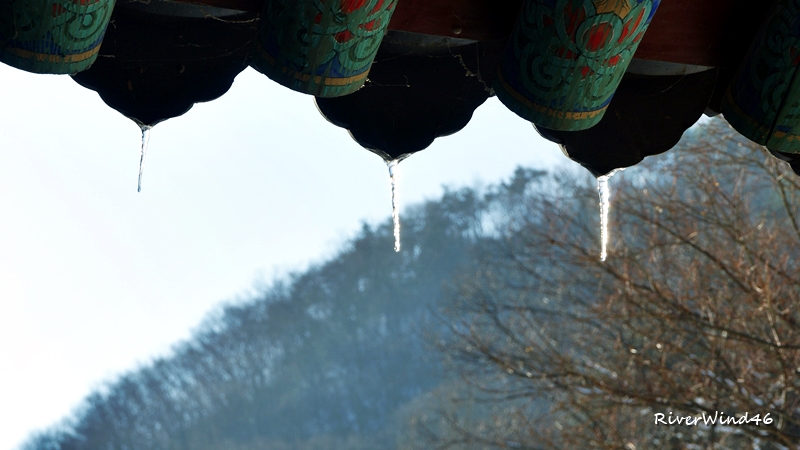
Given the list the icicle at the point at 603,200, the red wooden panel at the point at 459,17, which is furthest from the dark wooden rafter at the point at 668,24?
the icicle at the point at 603,200

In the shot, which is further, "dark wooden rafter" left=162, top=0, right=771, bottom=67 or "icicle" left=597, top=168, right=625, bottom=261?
"icicle" left=597, top=168, right=625, bottom=261

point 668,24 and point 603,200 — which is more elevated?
point 668,24

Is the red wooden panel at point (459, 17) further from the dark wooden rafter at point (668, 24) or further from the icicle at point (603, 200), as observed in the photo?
the icicle at point (603, 200)

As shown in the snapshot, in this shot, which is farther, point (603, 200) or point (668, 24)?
point (603, 200)

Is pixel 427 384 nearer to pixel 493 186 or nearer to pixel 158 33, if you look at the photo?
pixel 493 186

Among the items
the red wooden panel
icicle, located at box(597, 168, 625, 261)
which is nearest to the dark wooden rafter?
the red wooden panel

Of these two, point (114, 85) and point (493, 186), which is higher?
point (493, 186)

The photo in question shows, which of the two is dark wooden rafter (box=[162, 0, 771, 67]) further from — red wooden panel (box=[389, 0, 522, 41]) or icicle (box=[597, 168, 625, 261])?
icicle (box=[597, 168, 625, 261])

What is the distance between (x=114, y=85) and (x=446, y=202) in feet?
76.6

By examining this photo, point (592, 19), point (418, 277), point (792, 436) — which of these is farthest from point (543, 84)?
point (418, 277)

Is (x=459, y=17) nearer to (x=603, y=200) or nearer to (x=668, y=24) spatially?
(x=668, y=24)

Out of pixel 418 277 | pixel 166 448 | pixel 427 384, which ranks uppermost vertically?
pixel 418 277

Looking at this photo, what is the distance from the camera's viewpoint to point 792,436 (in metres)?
5.76

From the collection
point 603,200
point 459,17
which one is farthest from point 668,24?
point 603,200
